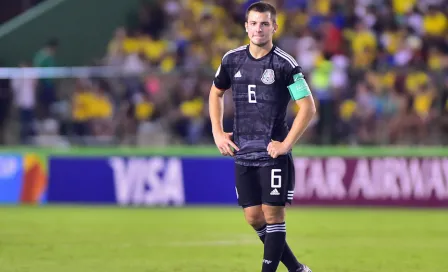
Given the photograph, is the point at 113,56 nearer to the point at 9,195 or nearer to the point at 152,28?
the point at 152,28

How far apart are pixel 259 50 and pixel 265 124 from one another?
57 cm

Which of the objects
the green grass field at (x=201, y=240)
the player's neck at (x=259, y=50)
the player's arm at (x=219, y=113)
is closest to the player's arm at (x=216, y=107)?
the player's arm at (x=219, y=113)

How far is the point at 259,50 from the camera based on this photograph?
308 inches

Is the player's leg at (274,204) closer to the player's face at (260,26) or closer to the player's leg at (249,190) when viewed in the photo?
the player's leg at (249,190)

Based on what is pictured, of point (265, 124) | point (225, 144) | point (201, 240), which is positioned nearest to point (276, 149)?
point (265, 124)

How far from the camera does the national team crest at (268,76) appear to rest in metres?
7.78

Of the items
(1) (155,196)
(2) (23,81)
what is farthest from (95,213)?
(2) (23,81)

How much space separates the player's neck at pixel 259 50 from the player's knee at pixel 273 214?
3.83 ft

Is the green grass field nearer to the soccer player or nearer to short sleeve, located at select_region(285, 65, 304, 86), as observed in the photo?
the soccer player

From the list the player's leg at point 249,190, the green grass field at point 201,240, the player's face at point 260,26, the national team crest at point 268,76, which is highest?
the player's face at point 260,26

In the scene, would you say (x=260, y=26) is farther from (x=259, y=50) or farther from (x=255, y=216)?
(x=255, y=216)

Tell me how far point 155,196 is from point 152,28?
5.68 m

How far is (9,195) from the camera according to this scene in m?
17.5

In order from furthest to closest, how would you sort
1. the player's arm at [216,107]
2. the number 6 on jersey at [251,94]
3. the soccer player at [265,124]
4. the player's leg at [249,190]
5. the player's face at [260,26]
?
the player's arm at [216,107] < the player's leg at [249,190] < the number 6 on jersey at [251,94] < the soccer player at [265,124] < the player's face at [260,26]
